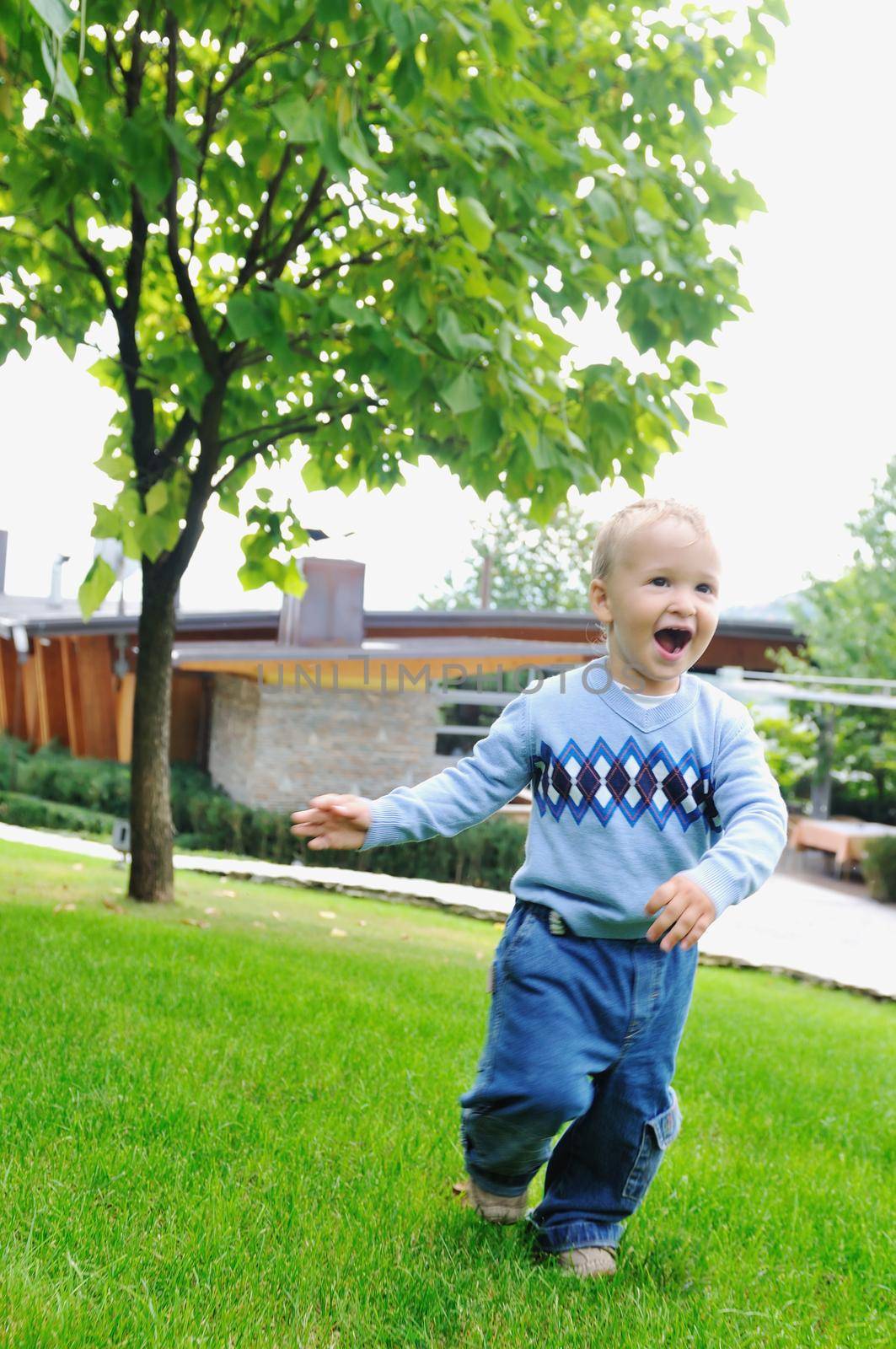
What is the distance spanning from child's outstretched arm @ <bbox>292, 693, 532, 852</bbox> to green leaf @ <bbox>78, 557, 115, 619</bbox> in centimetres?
225

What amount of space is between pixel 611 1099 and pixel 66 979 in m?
2.80

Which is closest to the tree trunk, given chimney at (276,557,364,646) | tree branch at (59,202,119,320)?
tree branch at (59,202,119,320)

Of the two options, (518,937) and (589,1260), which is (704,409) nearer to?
(518,937)

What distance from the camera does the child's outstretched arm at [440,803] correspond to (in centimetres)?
240

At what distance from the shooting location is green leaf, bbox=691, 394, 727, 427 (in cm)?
591

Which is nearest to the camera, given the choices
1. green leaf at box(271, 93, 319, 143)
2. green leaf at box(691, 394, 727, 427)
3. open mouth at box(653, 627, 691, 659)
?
open mouth at box(653, 627, 691, 659)

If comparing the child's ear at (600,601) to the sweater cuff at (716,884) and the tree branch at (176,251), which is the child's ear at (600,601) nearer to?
the sweater cuff at (716,884)

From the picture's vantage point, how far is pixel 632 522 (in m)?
2.52

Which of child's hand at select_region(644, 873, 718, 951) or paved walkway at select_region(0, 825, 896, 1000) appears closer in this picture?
child's hand at select_region(644, 873, 718, 951)

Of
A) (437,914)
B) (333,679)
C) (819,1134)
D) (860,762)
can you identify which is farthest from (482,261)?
(860,762)

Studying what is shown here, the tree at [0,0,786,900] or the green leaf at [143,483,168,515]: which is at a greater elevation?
the tree at [0,0,786,900]

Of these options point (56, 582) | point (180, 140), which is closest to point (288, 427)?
point (180, 140)

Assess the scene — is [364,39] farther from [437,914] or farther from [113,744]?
[113,744]

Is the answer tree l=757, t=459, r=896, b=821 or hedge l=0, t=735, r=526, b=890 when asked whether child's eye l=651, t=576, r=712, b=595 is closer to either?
hedge l=0, t=735, r=526, b=890
